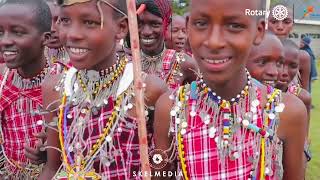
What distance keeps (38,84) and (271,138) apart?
147 cm

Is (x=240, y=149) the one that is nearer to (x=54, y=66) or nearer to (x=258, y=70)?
(x=258, y=70)

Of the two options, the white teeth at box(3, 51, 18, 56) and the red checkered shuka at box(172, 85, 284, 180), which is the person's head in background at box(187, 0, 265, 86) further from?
the white teeth at box(3, 51, 18, 56)

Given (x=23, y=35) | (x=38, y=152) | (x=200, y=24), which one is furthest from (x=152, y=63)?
(x=200, y=24)

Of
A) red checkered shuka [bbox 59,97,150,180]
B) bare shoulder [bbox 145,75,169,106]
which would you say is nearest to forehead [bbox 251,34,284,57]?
bare shoulder [bbox 145,75,169,106]

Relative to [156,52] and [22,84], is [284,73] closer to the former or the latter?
[156,52]

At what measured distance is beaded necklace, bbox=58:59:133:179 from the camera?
2.32 m

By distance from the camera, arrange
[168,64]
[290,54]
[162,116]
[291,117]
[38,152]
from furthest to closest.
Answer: [168,64] → [290,54] → [38,152] → [162,116] → [291,117]

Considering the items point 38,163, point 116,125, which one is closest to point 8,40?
point 38,163

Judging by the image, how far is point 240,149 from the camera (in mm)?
2074

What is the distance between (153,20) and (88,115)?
4.24ft

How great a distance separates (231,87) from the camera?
6.93 feet

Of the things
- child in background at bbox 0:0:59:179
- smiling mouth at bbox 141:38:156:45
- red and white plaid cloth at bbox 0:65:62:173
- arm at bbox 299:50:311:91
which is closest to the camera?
child in background at bbox 0:0:59:179

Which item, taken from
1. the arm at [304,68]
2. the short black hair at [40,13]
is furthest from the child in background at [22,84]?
the arm at [304,68]

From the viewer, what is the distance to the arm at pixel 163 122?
2176mm
